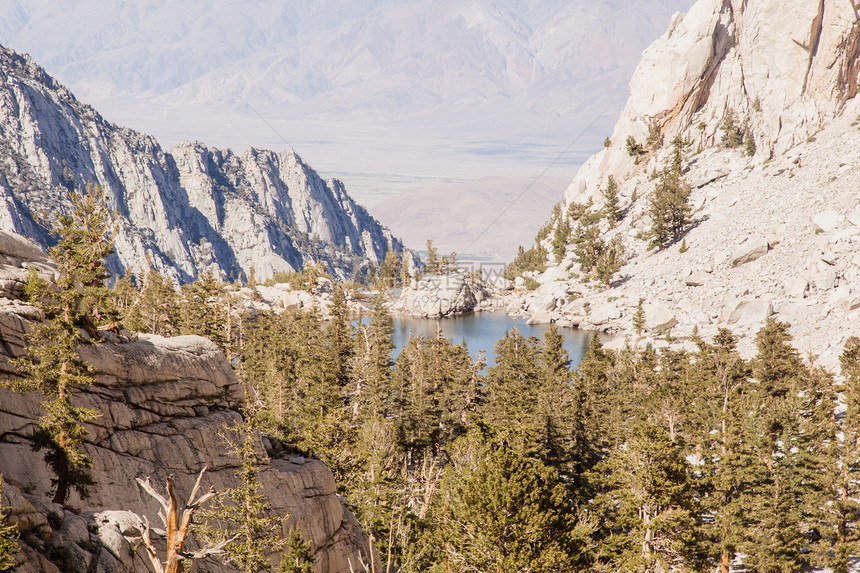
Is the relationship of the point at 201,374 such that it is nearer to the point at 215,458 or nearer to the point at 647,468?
the point at 215,458

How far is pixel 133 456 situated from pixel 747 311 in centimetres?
10862

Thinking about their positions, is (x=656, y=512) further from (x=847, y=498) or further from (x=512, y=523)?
(x=847, y=498)

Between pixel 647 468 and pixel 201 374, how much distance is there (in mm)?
24842

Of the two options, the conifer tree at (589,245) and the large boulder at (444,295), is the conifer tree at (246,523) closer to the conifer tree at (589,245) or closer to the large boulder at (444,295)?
the conifer tree at (589,245)

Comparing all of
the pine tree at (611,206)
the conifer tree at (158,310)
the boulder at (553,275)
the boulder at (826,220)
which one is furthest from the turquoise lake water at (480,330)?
the boulder at (826,220)

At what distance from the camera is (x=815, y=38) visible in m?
156

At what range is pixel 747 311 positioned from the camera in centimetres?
11462

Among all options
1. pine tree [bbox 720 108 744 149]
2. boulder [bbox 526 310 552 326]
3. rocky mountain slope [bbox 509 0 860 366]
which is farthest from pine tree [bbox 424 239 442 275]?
pine tree [bbox 720 108 744 149]

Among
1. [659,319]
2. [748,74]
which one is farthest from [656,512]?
[748,74]

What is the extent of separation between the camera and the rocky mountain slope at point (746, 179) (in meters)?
116

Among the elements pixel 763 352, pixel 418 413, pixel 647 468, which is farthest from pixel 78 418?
pixel 763 352

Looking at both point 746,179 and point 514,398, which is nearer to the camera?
point 514,398

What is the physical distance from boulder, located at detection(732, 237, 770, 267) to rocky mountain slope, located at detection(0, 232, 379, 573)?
11507 cm

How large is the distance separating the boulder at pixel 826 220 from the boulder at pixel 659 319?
1313 inches
